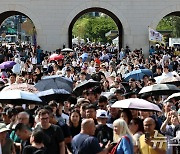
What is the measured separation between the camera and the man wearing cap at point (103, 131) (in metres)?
10.4

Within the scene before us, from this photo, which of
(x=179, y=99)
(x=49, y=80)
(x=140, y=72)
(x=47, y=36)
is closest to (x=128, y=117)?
(x=179, y=99)

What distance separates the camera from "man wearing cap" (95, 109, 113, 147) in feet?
34.0

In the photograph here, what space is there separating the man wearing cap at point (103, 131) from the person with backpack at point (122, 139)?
2.67ft

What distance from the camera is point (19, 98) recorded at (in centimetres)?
1301

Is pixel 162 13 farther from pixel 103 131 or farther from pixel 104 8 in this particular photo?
pixel 103 131

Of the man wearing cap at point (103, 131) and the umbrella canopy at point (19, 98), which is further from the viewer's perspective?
the umbrella canopy at point (19, 98)

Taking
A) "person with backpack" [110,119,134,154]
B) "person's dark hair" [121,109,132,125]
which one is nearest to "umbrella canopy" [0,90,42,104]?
"person's dark hair" [121,109,132,125]

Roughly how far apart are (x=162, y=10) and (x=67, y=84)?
20568mm

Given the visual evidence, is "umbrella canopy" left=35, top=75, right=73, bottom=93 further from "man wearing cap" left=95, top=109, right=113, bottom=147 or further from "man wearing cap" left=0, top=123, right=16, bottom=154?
"man wearing cap" left=0, top=123, right=16, bottom=154

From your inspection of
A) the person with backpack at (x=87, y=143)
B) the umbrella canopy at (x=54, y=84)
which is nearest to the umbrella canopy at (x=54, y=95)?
the umbrella canopy at (x=54, y=84)

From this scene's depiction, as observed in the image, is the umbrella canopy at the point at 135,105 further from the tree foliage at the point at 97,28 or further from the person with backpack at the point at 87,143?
the tree foliage at the point at 97,28

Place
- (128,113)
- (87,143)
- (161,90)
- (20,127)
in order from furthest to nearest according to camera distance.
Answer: (161,90) → (128,113) → (20,127) → (87,143)

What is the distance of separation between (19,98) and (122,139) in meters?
4.27

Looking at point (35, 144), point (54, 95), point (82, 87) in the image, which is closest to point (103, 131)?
point (35, 144)
